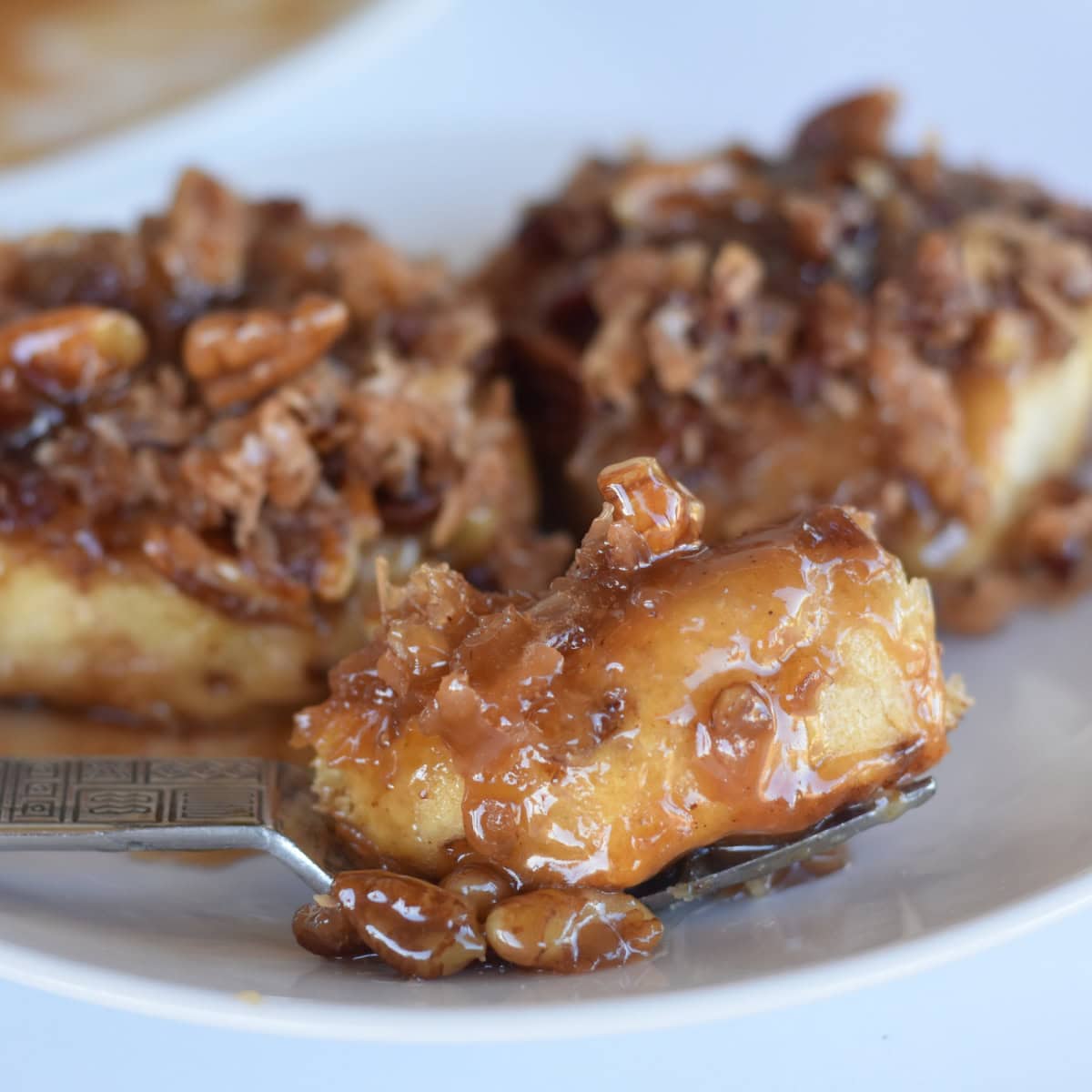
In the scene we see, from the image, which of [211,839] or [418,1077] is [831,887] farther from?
[211,839]

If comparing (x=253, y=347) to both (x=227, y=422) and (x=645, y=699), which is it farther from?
(x=645, y=699)

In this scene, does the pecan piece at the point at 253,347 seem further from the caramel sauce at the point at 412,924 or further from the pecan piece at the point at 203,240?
the caramel sauce at the point at 412,924

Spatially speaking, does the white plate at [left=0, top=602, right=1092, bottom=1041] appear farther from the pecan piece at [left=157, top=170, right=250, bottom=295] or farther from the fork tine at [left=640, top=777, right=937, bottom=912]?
the pecan piece at [left=157, top=170, right=250, bottom=295]

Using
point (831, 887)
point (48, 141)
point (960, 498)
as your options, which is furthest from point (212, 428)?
point (48, 141)

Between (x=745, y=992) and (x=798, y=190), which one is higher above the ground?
(x=798, y=190)

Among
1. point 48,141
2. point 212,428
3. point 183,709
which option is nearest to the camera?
point 212,428
